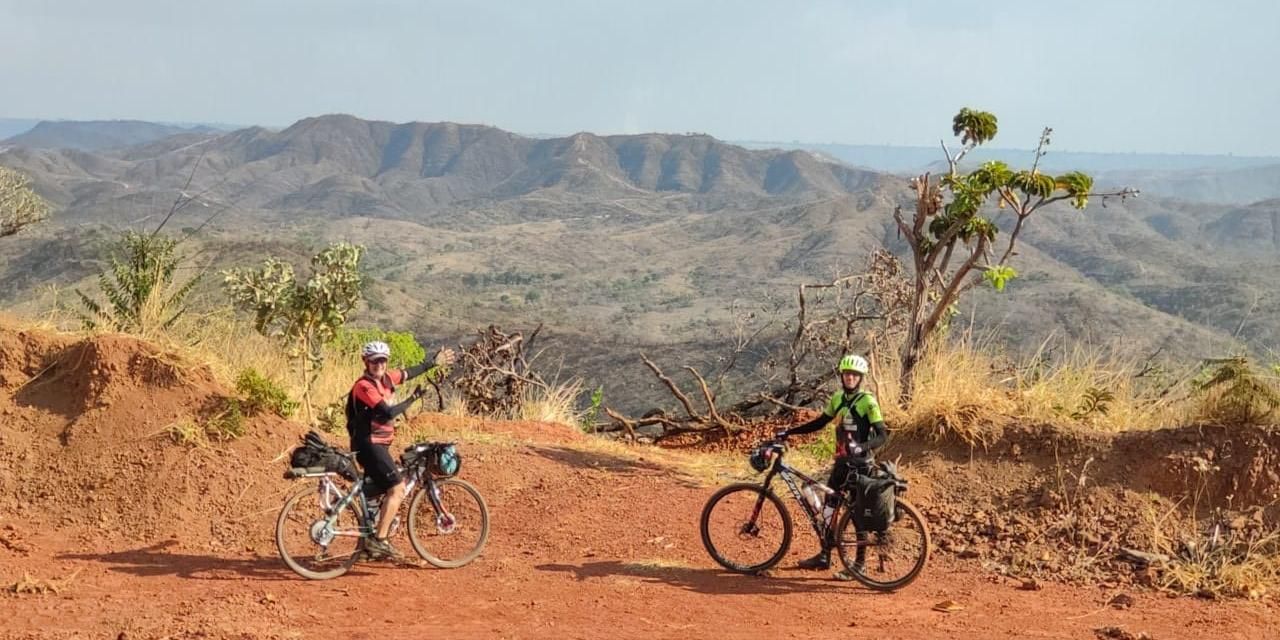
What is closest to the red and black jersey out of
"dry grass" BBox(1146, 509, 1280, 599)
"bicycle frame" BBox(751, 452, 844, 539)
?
"bicycle frame" BBox(751, 452, 844, 539)

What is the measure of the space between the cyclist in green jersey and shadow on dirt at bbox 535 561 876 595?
0.22 m

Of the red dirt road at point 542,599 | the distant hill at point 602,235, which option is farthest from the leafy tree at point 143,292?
the red dirt road at point 542,599

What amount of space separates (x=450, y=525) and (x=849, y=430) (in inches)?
115

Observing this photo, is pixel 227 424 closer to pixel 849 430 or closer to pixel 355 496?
pixel 355 496

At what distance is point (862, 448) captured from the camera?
6941mm

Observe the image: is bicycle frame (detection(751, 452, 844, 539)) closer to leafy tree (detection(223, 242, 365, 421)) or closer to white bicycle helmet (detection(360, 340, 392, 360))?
white bicycle helmet (detection(360, 340, 392, 360))

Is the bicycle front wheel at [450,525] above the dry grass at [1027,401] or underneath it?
underneath

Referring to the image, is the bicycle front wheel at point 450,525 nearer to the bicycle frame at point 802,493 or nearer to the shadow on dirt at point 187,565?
the shadow on dirt at point 187,565

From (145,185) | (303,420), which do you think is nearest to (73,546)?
(303,420)

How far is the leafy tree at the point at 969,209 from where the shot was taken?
31.4 feet

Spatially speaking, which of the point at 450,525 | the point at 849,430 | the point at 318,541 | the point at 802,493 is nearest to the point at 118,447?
the point at 318,541

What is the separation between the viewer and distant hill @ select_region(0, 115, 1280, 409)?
48.2 metres

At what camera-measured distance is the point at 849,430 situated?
23.3 ft

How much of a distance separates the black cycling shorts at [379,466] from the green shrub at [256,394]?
204 centimetres
